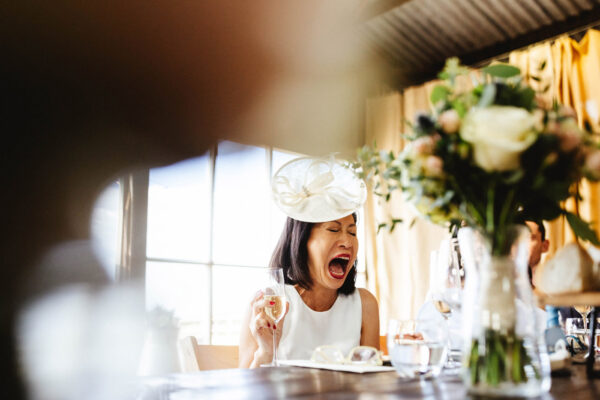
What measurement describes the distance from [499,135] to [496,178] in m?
0.07

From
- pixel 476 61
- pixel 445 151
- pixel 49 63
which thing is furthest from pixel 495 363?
pixel 476 61

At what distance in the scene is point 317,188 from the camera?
1.92 metres

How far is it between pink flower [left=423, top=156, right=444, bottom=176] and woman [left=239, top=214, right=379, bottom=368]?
1.45 metres

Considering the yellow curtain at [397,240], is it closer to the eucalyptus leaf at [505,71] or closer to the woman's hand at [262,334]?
the woman's hand at [262,334]

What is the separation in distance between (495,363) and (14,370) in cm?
227

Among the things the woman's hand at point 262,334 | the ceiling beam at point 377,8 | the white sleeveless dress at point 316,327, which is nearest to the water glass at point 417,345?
the woman's hand at point 262,334

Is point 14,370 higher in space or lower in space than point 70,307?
lower

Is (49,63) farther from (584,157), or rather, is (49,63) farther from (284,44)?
(584,157)

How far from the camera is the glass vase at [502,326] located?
2.40ft

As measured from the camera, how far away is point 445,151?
30.6 inches

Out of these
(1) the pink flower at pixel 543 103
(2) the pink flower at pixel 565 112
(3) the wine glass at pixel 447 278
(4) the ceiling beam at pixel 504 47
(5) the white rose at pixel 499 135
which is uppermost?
(4) the ceiling beam at pixel 504 47

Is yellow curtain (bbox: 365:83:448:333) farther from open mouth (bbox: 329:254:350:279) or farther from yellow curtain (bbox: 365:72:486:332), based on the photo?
open mouth (bbox: 329:254:350:279)

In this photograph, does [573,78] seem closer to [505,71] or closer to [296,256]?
[296,256]

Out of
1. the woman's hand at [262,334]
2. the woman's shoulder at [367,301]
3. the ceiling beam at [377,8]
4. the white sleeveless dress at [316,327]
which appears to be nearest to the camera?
the woman's hand at [262,334]
